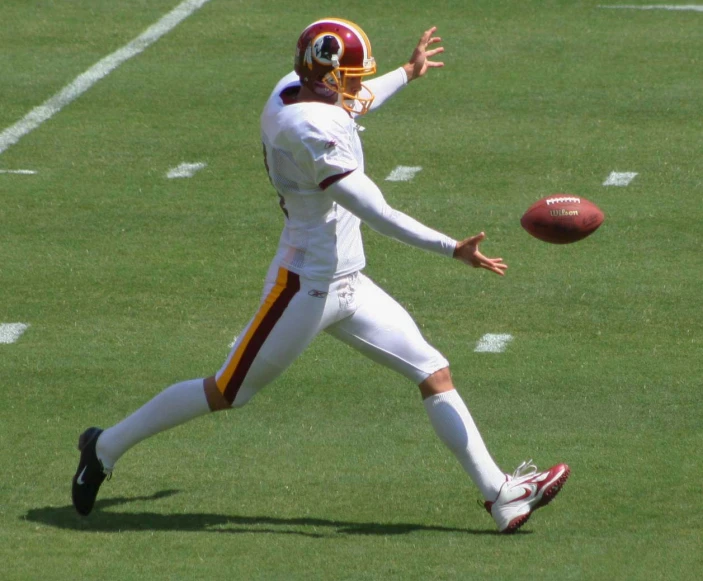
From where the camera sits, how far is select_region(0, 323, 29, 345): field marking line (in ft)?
25.2

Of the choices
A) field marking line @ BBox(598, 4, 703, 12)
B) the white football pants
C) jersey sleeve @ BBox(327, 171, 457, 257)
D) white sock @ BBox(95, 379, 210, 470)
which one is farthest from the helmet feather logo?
field marking line @ BBox(598, 4, 703, 12)

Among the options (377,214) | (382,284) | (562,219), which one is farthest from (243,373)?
(382,284)

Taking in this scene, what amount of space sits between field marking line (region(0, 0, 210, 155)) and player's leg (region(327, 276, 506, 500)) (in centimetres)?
583

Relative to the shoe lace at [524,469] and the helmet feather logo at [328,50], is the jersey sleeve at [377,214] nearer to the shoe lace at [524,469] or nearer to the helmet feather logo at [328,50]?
the helmet feather logo at [328,50]

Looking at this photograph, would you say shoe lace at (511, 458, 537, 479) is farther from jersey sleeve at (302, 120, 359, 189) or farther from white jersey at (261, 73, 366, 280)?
jersey sleeve at (302, 120, 359, 189)

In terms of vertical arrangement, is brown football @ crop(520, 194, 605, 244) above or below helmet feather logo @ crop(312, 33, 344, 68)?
below

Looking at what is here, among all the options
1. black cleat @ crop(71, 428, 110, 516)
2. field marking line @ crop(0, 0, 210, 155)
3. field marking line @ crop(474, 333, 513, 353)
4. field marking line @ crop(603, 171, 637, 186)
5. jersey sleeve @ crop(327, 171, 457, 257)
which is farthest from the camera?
field marking line @ crop(0, 0, 210, 155)

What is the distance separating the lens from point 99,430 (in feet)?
19.1

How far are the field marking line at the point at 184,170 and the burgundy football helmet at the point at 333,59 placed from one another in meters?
4.72

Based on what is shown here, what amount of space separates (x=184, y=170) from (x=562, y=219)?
16.0 feet

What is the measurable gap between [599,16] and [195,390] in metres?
8.90

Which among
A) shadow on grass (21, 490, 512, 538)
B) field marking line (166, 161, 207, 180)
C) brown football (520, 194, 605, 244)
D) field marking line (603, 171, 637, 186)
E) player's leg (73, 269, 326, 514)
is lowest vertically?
field marking line (603, 171, 637, 186)

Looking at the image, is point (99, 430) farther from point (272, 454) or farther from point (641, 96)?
point (641, 96)

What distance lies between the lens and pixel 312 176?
5391mm
